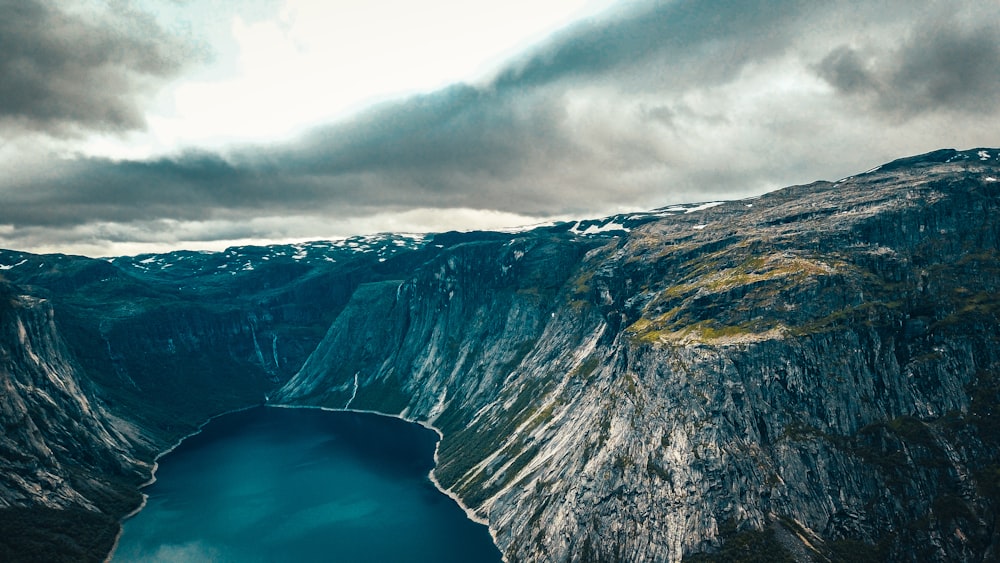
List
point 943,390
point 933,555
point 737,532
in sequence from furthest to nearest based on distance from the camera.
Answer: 1. point 943,390
2. point 737,532
3. point 933,555

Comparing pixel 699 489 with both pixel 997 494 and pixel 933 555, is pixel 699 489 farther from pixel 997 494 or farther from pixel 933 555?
pixel 997 494

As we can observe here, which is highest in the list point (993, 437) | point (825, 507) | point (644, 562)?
point (993, 437)

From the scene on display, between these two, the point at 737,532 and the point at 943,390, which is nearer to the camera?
the point at 737,532

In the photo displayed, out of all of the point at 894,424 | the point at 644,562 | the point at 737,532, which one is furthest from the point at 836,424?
the point at 644,562

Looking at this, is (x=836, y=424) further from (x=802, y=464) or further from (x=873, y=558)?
(x=873, y=558)

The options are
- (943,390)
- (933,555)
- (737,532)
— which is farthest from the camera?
(943,390)

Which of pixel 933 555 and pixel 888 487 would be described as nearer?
pixel 933 555

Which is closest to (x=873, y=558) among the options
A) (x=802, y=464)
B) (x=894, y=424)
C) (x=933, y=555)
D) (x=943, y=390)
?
(x=933, y=555)

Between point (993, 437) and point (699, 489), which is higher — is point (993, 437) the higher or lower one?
the higher one

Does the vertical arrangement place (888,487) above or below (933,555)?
above
